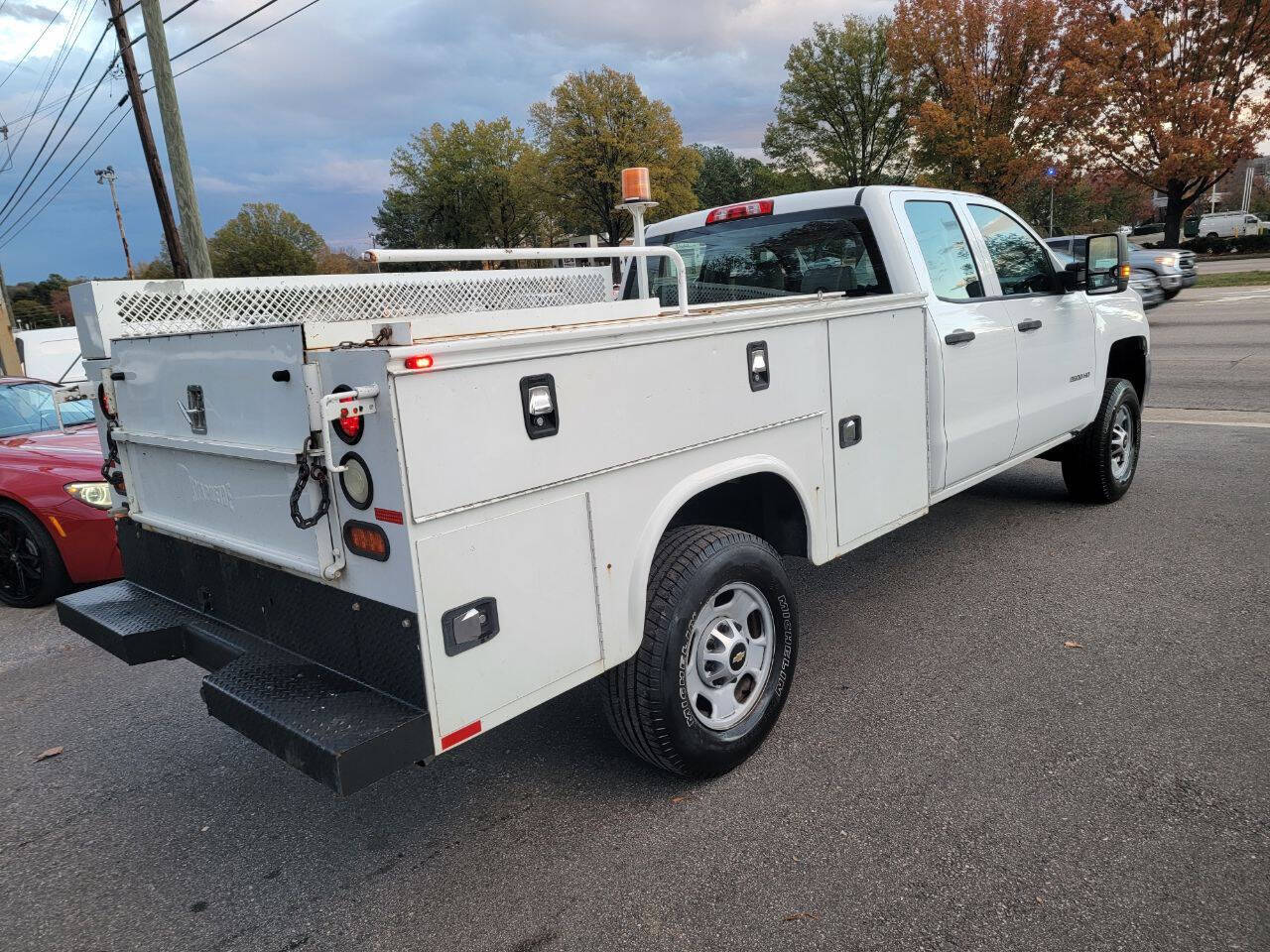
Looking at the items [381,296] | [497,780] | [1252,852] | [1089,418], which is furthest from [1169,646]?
[381,296]

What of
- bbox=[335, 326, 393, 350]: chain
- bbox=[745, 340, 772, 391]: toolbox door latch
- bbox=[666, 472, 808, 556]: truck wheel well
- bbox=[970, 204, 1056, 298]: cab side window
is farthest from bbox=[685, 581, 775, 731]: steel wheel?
bbox=[970, 204, 1056, 298]: cab side window

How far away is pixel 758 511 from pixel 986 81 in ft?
117

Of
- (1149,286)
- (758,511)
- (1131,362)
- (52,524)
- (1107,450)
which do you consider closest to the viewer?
(758,511)

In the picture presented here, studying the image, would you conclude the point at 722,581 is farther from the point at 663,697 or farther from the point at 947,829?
the point at 947,829

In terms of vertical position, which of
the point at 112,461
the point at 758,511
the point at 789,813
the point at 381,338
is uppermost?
the point at 381,338

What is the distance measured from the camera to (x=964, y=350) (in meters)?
4.34

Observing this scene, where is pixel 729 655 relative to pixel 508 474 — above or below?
below

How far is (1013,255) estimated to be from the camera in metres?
5.02

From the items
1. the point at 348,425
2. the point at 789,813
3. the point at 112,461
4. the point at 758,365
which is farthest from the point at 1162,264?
the point at 348,425

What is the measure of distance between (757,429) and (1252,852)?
194 cm

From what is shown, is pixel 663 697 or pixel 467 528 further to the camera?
pixel 663 697

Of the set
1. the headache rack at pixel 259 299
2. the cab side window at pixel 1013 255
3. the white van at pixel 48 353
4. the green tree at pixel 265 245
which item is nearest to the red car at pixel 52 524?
the headache rack at pixel 259 299

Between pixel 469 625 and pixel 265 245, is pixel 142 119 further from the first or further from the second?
pixel 265 245

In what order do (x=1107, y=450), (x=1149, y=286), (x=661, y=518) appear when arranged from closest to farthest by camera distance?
(x=661, y=518)
(x=1107, y=450)
(x=1149, y=286)
